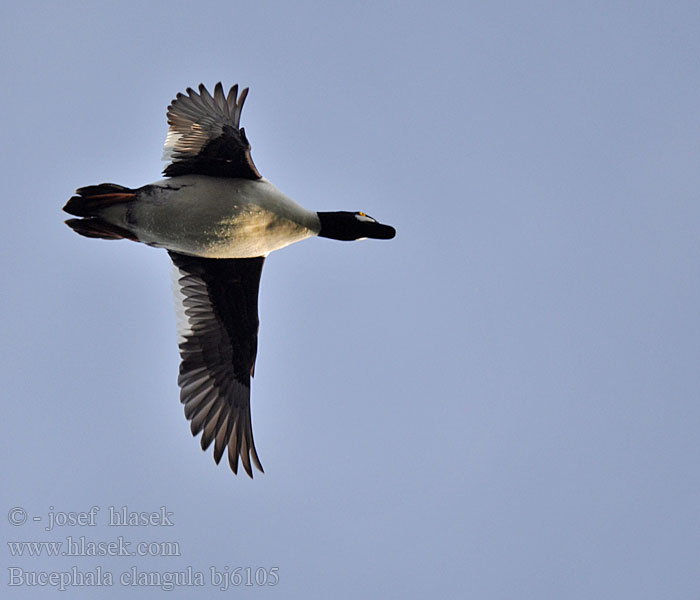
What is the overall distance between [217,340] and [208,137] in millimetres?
2259

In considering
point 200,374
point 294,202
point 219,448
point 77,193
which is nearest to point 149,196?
point 77,193

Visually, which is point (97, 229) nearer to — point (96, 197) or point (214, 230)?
point (96, 197)

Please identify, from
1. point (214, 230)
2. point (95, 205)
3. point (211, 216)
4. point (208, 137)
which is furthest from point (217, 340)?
point (208, 137)

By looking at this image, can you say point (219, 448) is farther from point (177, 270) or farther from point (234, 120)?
point (234, 120)

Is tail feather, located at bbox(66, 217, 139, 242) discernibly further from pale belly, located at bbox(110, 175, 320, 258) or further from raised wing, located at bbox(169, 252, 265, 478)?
raised wing, located at bbox(169, 252, 265, 478)

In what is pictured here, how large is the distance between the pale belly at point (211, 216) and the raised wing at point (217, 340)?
0.49 metres

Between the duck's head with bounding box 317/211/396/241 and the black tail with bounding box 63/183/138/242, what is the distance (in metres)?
2.06

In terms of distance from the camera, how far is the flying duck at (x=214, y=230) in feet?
27.9

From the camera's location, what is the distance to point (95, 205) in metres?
8.38

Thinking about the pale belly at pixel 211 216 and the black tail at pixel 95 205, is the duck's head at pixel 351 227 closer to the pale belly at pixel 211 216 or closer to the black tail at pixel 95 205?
the pale belly at pixel 211 216

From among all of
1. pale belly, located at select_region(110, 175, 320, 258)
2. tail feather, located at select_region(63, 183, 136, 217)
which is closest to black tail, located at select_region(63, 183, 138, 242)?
tail feather, located at select_region(63, 183, 136, 217)

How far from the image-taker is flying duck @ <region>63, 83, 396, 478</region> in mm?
8508

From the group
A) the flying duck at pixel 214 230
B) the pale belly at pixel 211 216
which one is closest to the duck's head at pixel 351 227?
the flying duck at pixel 214 230

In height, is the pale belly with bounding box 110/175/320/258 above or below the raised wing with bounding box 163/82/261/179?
below
